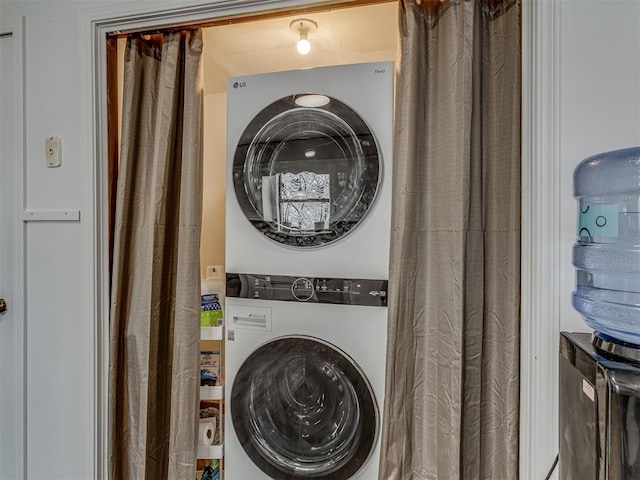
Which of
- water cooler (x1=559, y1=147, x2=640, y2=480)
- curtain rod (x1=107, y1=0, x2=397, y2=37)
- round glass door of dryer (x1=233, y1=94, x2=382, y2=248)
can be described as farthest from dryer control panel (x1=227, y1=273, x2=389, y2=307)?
curtain rod (x1=107, y1=0, x2=397, y2=37)

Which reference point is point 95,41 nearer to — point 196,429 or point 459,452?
point 196,429

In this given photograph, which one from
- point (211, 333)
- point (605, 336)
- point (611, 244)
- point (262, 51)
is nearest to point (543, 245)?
point (611, 244)

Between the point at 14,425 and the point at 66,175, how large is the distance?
42.1 inches

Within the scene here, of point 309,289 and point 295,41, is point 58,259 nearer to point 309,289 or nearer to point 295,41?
point 309,289

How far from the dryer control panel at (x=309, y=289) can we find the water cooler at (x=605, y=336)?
576 millimetres

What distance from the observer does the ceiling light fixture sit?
5.08ft

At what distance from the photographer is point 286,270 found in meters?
1.33

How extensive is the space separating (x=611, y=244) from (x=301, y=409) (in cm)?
112

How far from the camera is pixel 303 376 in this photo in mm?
1343

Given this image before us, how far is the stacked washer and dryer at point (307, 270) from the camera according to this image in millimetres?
1241

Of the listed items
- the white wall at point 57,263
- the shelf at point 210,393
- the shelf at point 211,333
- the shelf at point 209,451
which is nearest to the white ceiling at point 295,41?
the white wall at point 57,263

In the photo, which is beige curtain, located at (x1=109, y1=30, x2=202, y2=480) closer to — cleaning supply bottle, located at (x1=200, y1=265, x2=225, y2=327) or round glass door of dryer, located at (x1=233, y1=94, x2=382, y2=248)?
cleaning supply bottle, located at (x1=200, y1=265, x2=225, y2=327)

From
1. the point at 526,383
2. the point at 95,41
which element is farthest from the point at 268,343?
the point at 95,41

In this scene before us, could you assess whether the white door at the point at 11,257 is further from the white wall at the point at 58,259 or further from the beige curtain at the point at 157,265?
the beige curtain at the point at 157,265
